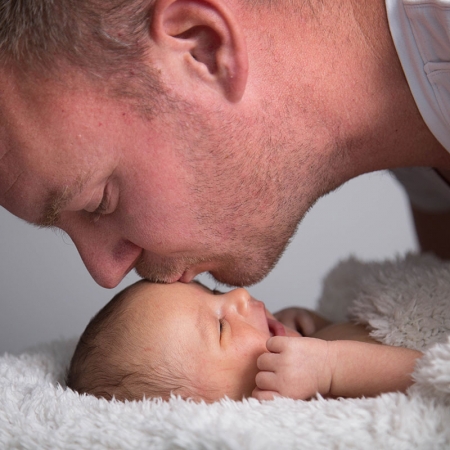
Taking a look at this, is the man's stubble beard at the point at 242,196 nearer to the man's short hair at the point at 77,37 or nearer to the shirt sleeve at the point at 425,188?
the man's short hair at the point at 77,37

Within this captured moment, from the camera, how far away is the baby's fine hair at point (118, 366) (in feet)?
4.05

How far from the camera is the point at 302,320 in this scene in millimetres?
1644

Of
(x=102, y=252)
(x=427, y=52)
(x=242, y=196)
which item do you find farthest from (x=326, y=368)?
(x=427, y=52)

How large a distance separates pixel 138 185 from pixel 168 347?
12.1 inches

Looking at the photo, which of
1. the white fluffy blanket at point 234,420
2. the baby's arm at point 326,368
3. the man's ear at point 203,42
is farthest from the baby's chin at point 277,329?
the man's ear at point 203,42

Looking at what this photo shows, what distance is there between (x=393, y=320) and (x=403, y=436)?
491mm

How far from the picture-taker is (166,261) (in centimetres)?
134

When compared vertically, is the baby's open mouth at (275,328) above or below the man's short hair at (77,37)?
below

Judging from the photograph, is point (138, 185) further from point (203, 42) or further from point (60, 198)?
point (203, 42)

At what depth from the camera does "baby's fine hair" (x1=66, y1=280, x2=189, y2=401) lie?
123cm

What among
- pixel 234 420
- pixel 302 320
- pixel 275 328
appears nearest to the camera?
pixel 234 420

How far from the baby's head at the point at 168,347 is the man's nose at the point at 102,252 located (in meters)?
0.07

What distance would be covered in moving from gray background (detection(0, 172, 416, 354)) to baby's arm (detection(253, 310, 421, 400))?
115 centimetres

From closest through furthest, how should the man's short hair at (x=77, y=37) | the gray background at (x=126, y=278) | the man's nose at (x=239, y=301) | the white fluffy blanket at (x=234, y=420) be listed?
the white fluffy blanket at (x=234, y=420)
the man's short hair at (x=77, y=37)
the man's nose at (x=239, y=301)
the gray background at (x=126, y=278)
